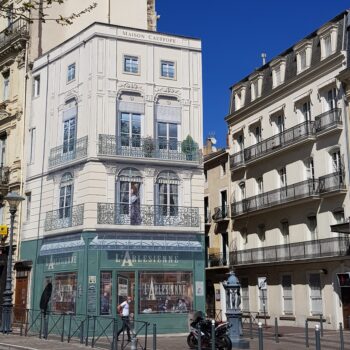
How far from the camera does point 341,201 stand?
3000cm

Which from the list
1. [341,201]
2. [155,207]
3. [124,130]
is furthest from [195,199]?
[341,201]

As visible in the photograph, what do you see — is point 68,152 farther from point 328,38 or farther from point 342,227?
point 328,38

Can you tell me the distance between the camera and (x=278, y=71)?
36344 millimetres

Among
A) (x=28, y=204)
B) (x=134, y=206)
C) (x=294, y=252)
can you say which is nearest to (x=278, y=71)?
(x=294, y=252)

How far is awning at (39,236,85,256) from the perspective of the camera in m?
24.3

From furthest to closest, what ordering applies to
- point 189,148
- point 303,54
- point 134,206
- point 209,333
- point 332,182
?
point 303,54
point 332,182
point 189,148
point 134,206
point 209,333

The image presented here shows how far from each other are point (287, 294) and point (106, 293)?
13.6m

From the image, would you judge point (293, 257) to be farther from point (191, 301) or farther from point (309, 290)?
point (191, 301)

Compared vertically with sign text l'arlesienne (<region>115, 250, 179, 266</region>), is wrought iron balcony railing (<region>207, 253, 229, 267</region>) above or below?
above

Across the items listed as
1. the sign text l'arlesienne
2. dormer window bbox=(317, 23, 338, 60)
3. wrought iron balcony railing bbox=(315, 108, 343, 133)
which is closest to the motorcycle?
the sign text l'arlesienne

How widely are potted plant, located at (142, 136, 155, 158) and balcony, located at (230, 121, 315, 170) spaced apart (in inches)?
411

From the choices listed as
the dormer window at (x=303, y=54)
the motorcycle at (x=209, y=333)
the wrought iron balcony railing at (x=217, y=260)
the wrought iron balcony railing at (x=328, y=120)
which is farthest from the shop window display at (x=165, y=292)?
the dormer window at (x=303, y=54)

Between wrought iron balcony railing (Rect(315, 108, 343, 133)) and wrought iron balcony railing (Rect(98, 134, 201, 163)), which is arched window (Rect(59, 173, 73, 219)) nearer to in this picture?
wrought iron balcony railing (Rect(98, 134, 201, 163))

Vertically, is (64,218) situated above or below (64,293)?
above
